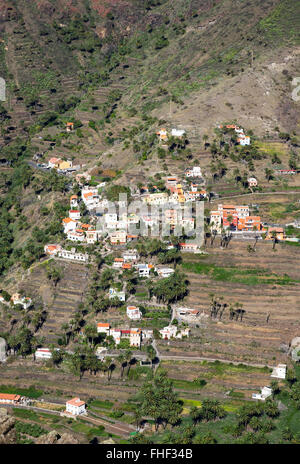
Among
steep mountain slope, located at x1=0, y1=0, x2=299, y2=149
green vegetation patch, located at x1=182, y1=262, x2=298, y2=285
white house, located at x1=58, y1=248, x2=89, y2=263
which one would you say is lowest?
green vegetation patch, located at x1=182, y1=262, x2=298, y2=285

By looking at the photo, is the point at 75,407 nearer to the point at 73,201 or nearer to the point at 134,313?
the point at 134,313

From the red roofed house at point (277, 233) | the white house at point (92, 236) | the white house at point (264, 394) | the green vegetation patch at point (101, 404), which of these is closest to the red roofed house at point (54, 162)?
the white house at point (92, 236)

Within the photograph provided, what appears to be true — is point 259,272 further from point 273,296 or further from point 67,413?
point 67,413

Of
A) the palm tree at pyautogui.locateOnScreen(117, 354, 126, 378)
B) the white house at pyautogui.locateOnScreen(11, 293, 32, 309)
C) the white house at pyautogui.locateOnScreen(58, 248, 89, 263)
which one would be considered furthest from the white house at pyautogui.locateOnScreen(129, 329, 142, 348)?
the white house at pyautogui.locateOnScreen(11, 293, 32, 309)

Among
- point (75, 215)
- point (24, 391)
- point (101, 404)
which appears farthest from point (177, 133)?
point (101, 404)

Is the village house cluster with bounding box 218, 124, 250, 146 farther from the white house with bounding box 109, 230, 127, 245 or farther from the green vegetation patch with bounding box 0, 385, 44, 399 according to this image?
the green vegetation patch with bounding box 0, 385, 44, 399

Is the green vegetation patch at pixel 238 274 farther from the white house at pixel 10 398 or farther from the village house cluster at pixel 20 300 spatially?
the white house at pixel 10 398
